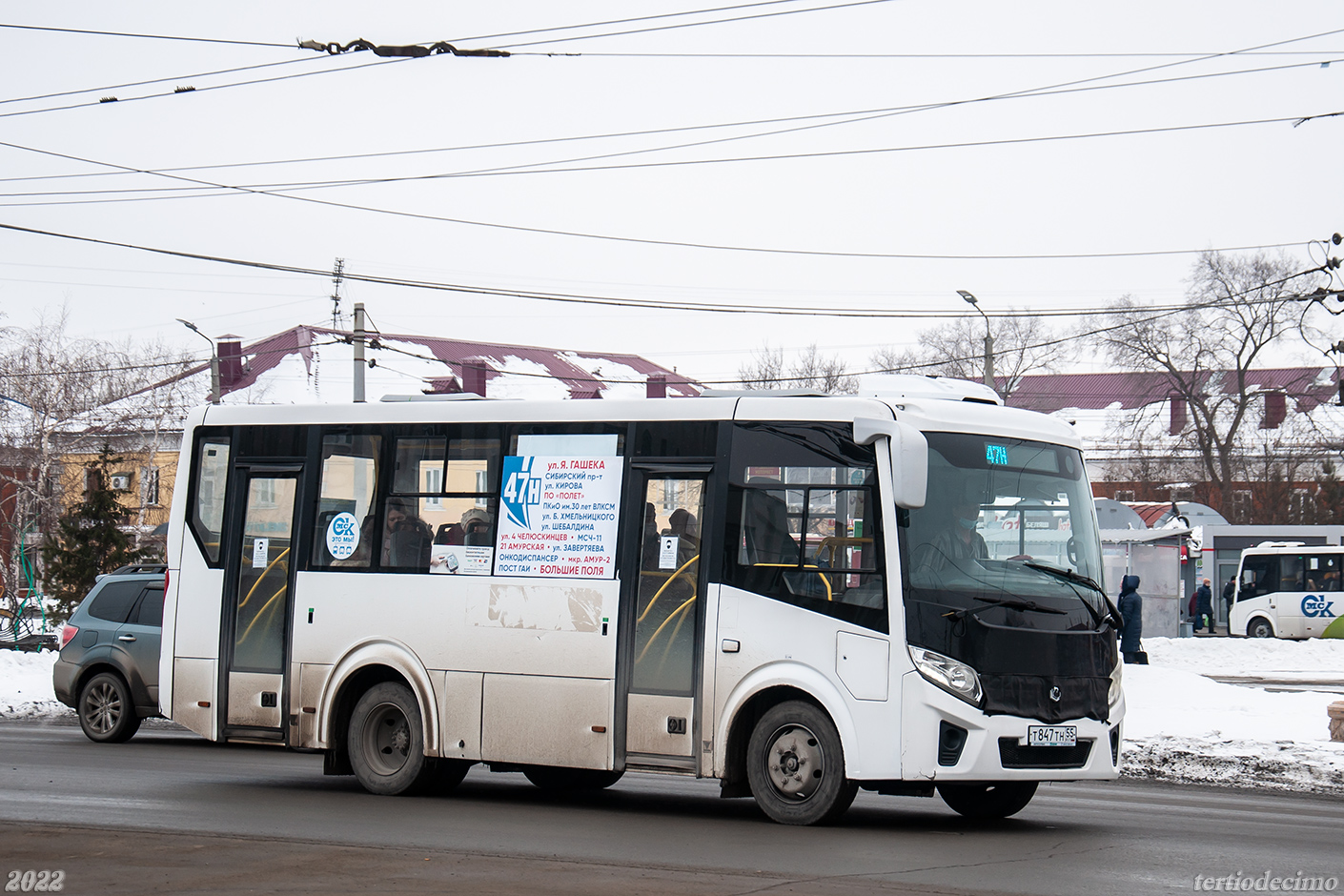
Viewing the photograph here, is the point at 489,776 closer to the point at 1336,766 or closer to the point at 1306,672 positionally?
the point at 1336,766

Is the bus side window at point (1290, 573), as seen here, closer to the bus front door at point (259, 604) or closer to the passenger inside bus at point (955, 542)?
the passenger inside bus at point (955, 542)

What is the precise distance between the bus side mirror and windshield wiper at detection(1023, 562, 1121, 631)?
3.29 feet

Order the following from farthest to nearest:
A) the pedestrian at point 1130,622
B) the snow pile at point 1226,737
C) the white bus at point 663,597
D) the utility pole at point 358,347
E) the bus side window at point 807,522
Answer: the utility pole at point 358,347 → the pedestrian at point 1130,622 → the snow pile at point 1226,737 → the bus side window at point 807,522 → the white bus at point 663,597

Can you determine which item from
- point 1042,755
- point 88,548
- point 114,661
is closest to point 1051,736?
point 1042,755

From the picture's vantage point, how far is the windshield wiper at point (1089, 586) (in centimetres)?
997

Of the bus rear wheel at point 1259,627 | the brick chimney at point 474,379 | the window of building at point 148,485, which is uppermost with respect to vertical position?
the brick chimney at point 474,379

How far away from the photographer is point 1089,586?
1014 cm

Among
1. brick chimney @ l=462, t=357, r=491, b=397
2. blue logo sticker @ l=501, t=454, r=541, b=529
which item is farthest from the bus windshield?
brick chimney @ l=462, t=357, r=491, b=397

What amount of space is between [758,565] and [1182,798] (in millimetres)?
4619

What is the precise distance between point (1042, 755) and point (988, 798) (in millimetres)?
1196

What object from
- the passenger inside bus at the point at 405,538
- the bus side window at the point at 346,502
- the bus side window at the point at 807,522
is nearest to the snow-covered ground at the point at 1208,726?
the bus side window at the point at 807,522

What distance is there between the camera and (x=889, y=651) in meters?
9.53

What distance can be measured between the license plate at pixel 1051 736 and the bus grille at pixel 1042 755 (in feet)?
0.11

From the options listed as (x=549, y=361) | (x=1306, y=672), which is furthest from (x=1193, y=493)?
(x=1306, y=672)
